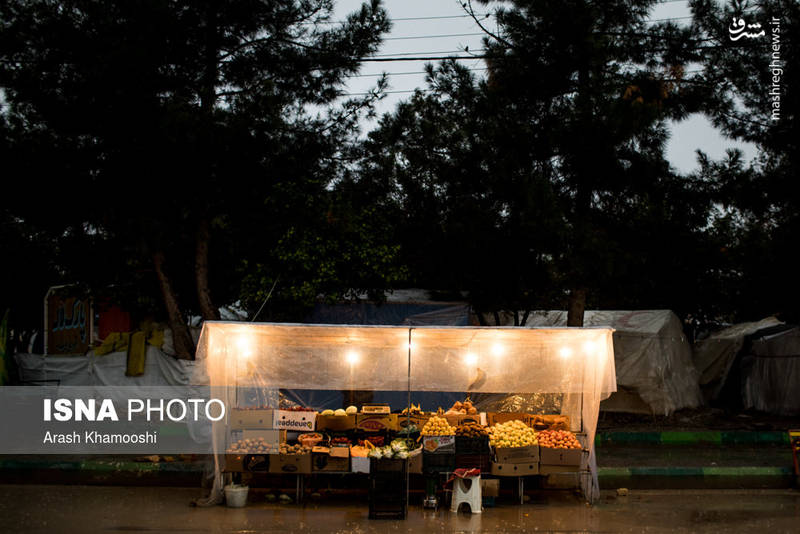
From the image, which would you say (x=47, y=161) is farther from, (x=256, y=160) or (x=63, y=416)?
(x=63, y=416)

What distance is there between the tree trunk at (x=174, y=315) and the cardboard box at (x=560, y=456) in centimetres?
841

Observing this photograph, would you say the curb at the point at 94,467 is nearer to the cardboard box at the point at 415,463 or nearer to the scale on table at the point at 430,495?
the cardboard box at the point at 415,463

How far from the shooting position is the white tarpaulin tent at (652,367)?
1688cm

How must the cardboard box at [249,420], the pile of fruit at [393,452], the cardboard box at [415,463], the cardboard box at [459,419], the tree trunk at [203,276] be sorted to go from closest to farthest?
the pile of fruit at [393,452] → the cardboard box at [415,463] → the cardboard box at [249,420] → the cardboard box at [459,419] → the tree trunk at [203,276]

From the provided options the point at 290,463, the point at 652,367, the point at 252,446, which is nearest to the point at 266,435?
the point at 252,446

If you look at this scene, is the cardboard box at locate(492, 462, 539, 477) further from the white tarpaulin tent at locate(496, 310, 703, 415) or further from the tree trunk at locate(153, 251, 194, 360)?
the white tarpaulin tent at locate(496, 310, 703, 415)

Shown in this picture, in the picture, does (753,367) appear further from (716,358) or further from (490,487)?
(490,487)

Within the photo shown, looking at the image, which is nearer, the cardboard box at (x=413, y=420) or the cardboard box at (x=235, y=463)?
the cardboard box at (x=235, y=463)

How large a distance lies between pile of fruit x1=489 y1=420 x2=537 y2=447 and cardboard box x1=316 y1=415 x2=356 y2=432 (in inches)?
84.5

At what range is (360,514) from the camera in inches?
364

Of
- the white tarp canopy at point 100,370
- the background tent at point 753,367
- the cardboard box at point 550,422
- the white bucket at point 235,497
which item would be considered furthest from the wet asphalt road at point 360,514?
the background tent at point 753,367

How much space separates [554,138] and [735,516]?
24.0 ft

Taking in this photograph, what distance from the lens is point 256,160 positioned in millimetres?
13781

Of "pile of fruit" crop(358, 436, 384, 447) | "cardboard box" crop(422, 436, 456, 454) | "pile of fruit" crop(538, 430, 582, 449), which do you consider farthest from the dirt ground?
"pile of fruit" crop(358, 436, 384, 447)
